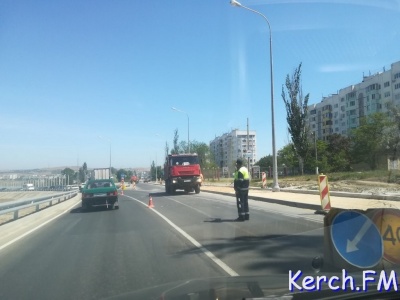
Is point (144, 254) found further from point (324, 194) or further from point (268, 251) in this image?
point (324, 194)

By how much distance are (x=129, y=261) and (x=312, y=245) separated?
379 centimetres

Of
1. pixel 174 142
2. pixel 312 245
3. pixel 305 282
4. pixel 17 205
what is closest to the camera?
pixel 305 282

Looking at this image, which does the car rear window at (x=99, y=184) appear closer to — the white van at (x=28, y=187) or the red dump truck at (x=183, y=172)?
the red dump truck at (x=183, y=172)

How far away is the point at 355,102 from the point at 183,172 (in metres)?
85.3

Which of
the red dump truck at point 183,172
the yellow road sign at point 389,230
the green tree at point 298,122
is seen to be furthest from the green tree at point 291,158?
the yellow road sign at point 389,230

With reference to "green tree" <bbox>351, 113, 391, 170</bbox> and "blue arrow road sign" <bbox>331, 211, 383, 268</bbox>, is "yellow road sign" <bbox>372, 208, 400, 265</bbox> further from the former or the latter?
"green tree" <bbox>351, 113, 391, 170</bbox>

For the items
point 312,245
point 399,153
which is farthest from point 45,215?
point 399,153

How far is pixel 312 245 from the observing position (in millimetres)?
9078

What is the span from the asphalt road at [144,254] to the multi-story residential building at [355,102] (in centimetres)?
6913

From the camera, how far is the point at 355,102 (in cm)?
10706

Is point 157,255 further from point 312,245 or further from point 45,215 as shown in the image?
point 45,215

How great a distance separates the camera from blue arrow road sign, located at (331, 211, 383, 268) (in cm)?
578

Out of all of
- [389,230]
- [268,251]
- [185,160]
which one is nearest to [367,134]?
[185,160]

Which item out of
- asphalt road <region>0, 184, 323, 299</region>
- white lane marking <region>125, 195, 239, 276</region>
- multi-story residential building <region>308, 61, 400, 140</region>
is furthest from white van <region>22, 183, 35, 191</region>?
multi-story residential building <region>308, 61, 400, 140</region>
